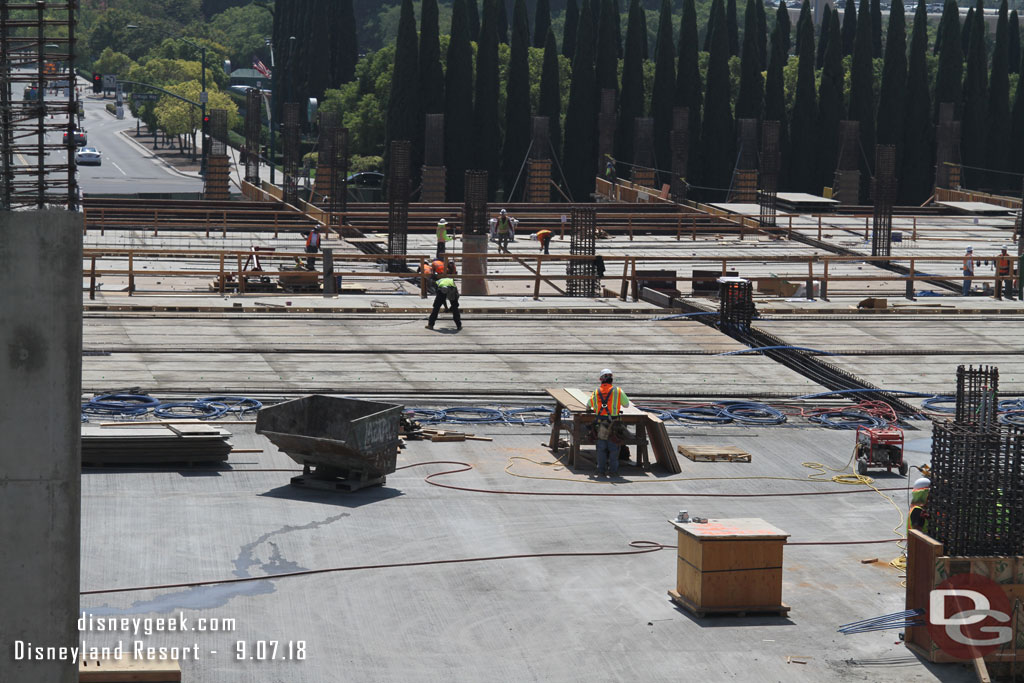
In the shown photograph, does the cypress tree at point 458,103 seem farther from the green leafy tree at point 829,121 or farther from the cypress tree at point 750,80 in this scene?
the green leafy tree at point 829,121

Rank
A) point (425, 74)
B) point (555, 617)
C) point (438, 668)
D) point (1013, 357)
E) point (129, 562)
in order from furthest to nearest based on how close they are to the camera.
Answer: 1. point (425, 74)
2. point (1013, 357)
3. point (129, 562)
4. point (555, 617)
5. point (438, 668)

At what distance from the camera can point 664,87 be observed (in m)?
80.4

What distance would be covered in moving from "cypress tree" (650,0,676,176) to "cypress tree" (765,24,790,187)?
15.9 ft

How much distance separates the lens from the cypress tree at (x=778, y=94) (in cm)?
8012

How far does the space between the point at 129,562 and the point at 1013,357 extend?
20152mm

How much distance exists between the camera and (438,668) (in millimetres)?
13508

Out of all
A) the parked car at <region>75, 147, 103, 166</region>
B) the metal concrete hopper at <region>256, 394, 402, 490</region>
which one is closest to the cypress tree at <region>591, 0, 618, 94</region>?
the parked car at <region>75, 147, 103, 166</region>

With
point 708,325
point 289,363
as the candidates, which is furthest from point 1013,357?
point 289,363

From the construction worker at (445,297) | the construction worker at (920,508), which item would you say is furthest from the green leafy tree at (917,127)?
the construction worker at (920,508)

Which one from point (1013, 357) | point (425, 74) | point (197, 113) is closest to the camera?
point (1013, 357)

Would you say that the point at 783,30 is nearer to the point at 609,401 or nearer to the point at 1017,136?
the point at 1017,136

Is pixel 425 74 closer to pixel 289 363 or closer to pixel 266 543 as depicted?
pixel 289 363

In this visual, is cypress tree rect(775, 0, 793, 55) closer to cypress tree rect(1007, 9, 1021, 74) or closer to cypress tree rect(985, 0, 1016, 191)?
cypress tree rect(985, 0, 1016, 191)

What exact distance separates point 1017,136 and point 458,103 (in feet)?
96.2
